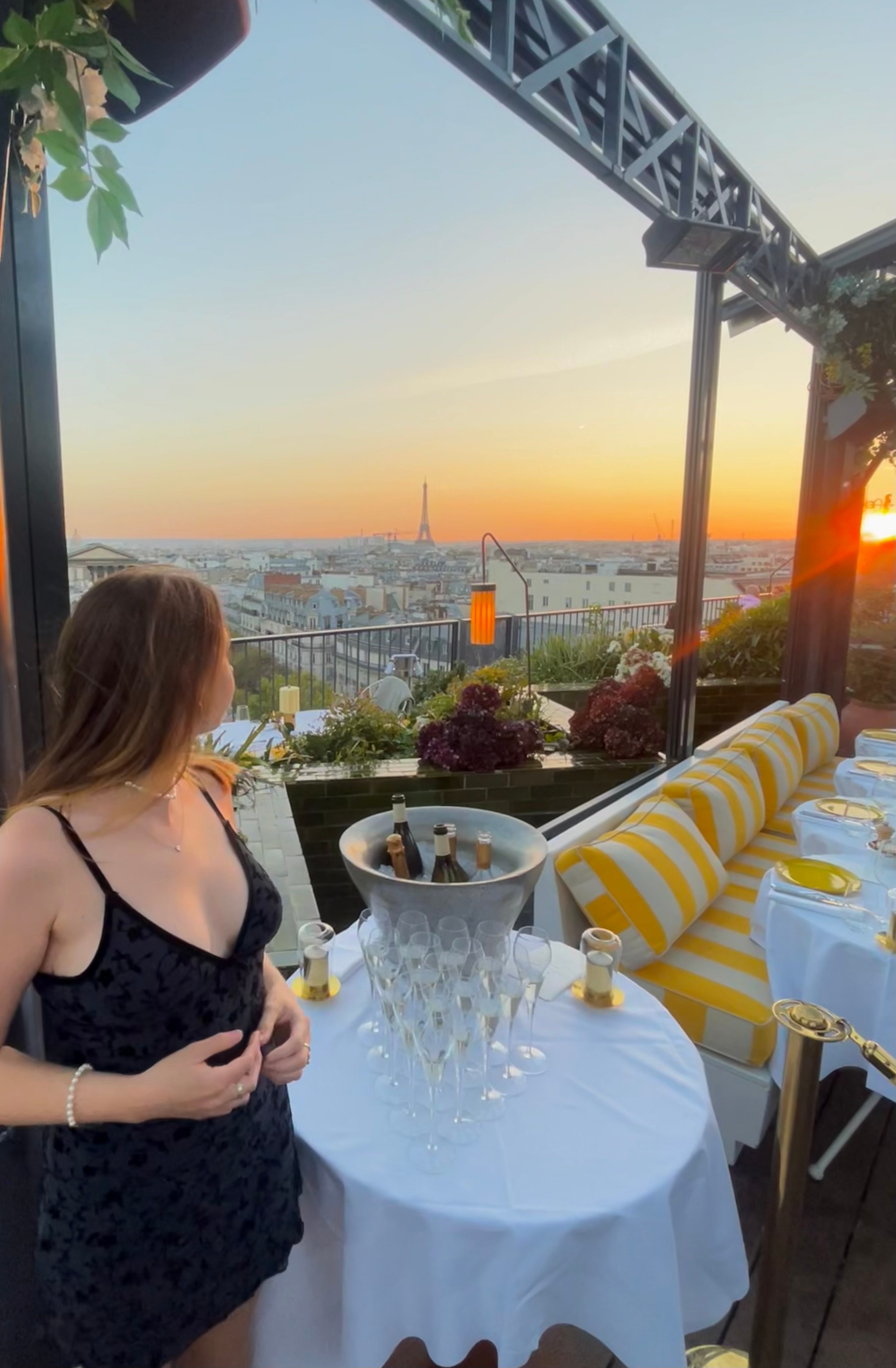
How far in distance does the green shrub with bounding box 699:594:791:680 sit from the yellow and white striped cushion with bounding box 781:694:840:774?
5.66 feet

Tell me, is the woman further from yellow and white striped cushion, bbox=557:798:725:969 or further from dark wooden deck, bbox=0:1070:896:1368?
yellow and white striped cushion, bbox=557:798:725:969

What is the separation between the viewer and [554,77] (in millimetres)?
2537

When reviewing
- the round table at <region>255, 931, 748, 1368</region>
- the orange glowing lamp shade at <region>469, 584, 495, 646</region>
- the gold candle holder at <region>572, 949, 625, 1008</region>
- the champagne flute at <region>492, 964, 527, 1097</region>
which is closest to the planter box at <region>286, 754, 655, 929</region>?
the orange glowing lamp shade at <region>469, 584, 495, 646</region>

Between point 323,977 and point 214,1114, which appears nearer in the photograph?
point 214,1114

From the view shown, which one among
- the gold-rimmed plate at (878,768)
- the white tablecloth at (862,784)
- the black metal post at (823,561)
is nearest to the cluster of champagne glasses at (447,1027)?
the white tablecloth at (862,784)

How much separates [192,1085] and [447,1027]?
16.5 inches

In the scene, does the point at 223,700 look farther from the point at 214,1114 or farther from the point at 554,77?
the point at 554,77

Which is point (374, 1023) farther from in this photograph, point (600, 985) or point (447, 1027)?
point (600, 985)

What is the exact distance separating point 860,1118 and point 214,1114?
2023 millimetres

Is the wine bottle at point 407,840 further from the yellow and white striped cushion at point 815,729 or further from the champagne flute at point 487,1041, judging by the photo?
the yellow and white striped cushion at point 815,729

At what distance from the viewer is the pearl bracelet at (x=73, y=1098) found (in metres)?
0.82

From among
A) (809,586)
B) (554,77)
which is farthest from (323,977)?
(809,586)

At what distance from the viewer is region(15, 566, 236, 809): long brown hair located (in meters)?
0.89

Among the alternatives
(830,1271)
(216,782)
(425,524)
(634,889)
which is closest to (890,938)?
(634,889)
